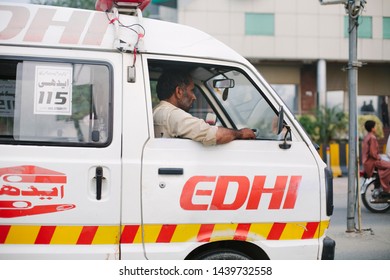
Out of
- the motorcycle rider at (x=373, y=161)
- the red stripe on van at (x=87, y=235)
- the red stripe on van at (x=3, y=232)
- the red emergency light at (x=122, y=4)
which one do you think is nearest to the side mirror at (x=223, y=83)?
the red emergency light at (x=122, y=4)

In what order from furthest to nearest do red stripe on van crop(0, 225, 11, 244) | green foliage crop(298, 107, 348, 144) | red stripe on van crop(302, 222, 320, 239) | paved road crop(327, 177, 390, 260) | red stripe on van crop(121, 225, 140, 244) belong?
green foliage crop(298, 107, 348, 144) < paved road crop(327, 177, 390, 260) < red stripe on van crop(302, 222, 320, 239) < red stripe on van crop(121, 225, 140, 244) < red stripe on van crop(0, 225, 11, 244)

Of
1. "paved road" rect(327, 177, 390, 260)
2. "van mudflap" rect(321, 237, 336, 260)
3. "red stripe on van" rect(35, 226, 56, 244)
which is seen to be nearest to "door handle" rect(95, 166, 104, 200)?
"red stripe on van" rect(35, 226, 56, 244)

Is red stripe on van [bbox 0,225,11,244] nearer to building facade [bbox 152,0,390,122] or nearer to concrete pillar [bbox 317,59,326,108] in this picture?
building facade [bbox 152,0,390,122]

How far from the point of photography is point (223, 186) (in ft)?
11.2

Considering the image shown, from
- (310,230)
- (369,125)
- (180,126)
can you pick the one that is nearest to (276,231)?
(310,230)

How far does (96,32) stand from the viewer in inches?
136

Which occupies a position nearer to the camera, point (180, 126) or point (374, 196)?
point (180, 126)

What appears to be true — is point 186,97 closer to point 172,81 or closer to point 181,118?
point 172,81

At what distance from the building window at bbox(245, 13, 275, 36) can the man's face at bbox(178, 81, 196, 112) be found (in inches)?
902

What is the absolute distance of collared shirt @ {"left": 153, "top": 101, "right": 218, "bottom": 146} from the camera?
136 inches

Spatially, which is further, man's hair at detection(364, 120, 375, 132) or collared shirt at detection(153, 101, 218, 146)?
man's hair at detection(364, 120, 375, 132)

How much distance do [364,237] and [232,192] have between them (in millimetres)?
4054
